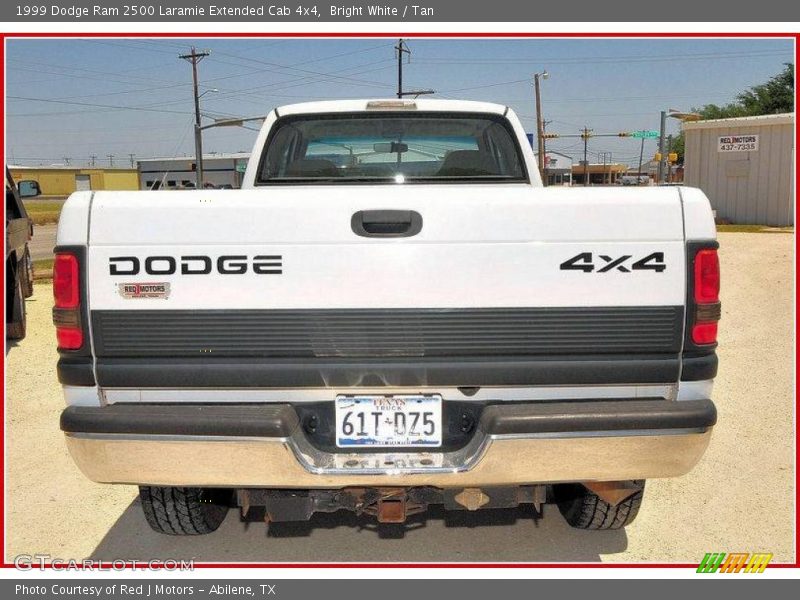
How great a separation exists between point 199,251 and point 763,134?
70.2ft

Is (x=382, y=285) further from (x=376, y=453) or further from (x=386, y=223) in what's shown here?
(x=376, y=453)

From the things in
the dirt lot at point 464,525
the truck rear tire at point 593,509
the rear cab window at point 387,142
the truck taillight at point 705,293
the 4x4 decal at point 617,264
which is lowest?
the dirt lot at point 464,525

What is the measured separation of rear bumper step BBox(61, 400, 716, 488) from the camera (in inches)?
111

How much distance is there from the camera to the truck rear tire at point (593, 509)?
12.1ft

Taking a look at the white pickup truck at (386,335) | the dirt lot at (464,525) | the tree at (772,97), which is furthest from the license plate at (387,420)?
the tree at (772,97)

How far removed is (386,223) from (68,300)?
1.23m

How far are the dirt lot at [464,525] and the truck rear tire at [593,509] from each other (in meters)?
0.08

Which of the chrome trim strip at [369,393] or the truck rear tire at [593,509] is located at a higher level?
the chrome trim strip at [369,393]

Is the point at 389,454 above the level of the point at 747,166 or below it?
below

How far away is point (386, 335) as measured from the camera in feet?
9.34

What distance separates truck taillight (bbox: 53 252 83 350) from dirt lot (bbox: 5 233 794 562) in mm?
1319

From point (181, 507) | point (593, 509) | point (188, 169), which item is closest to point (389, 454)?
point (181, 507)

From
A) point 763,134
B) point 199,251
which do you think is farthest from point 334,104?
point 763,134

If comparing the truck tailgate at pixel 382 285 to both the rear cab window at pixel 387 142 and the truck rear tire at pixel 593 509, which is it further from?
the rear cab window at pixel 387 142
